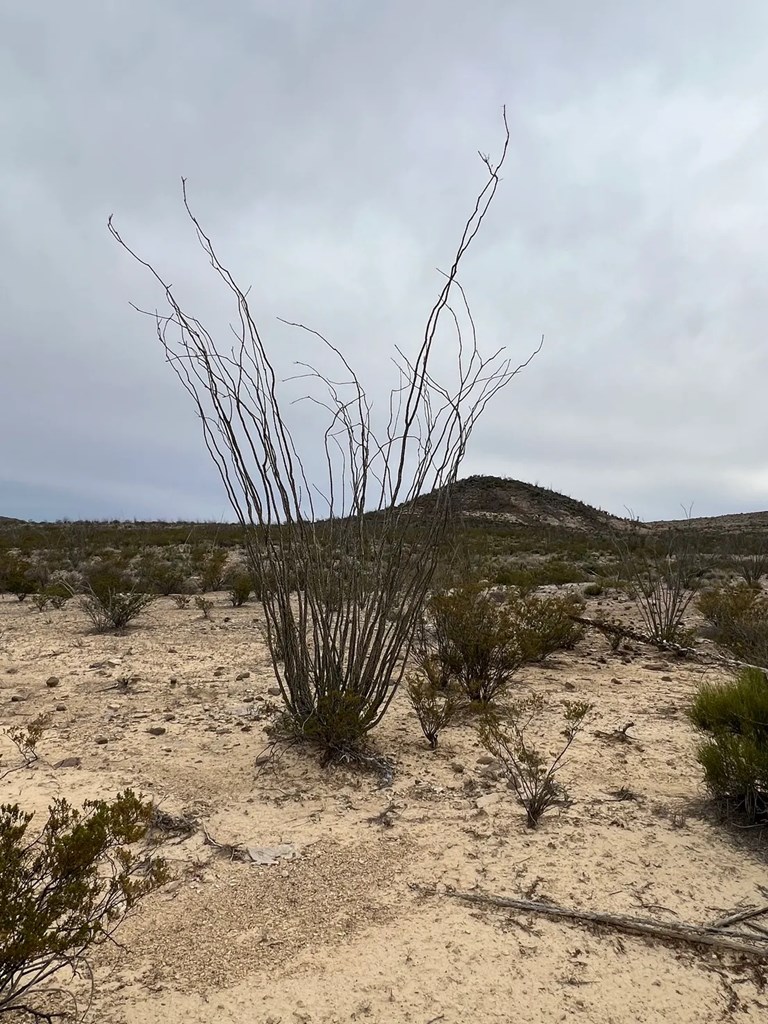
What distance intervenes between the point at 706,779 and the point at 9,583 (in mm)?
11329

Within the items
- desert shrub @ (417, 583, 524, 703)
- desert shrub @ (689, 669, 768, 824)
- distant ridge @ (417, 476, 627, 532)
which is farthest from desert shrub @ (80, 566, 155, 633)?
distant ridge @ (417, 476, 627, 532)

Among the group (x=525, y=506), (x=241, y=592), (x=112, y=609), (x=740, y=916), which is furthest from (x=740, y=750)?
(x=525, y=506)

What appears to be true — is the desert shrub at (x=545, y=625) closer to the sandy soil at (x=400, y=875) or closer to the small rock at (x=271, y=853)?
the sandy soil at (x=400, y=875)

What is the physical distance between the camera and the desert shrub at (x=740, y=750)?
3.00 metres

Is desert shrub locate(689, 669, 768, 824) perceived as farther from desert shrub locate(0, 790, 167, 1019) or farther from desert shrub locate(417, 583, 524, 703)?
desert shrub locate(0, 790, 167, 1019)

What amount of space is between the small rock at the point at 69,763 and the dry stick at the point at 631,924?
234 centimetres

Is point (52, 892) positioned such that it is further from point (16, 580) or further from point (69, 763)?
point (16, 580)

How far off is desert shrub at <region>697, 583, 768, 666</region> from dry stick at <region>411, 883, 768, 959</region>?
3050 millimetres

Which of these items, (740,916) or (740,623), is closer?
(740,916)

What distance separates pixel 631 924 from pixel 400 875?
2.84ft

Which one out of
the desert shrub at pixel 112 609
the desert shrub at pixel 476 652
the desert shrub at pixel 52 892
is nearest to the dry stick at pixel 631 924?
the desert shrub at pixel 52 892

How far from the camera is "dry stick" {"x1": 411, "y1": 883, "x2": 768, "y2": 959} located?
216 centimetres

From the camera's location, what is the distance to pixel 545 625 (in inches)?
263

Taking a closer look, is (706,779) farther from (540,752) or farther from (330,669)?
(330,669)
